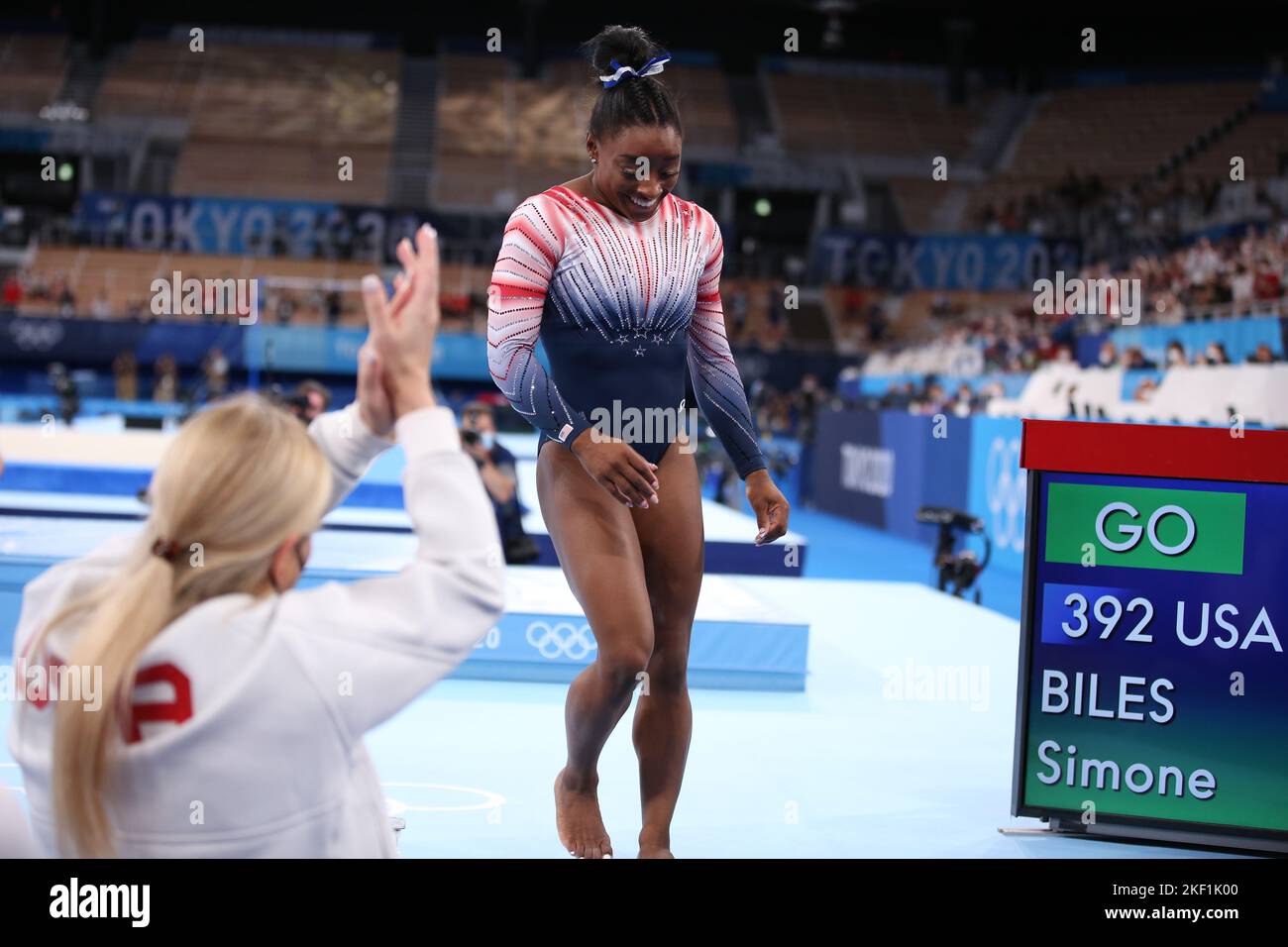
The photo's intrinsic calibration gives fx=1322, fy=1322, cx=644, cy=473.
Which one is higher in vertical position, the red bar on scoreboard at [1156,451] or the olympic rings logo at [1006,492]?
the red bar on scoreboard at [1156,451]

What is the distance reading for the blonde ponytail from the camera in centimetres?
139

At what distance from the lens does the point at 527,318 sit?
279 centimetres

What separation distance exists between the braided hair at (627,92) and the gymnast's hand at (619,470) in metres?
0.68

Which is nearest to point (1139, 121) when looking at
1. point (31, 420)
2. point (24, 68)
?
point (31, 420)

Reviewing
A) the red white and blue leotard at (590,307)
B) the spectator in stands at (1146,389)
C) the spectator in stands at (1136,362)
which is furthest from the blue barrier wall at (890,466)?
the red white and blue leotard at (590,307)

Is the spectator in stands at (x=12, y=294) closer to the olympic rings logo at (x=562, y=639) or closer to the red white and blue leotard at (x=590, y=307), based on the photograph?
the olympic rings logo at (x=562, y=639)

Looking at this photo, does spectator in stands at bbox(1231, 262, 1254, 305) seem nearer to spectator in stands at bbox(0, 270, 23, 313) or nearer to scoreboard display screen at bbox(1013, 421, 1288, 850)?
scoreboard display screen at bbox(1013, 421, 1288, 850)

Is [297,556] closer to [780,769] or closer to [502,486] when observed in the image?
[780,769]

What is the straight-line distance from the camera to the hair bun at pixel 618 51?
9.21ft

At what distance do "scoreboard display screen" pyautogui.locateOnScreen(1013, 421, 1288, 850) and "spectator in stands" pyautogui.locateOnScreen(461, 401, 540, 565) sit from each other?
384 centimetres

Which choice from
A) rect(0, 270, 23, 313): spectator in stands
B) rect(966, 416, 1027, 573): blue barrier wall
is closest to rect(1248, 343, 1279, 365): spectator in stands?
rect(966, 416, 1027, 573): blue barrier wall

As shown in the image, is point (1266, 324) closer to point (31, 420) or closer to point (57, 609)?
point (57, 609)

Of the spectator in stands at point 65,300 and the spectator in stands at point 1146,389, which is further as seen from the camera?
the spectator in stands at point 65,300

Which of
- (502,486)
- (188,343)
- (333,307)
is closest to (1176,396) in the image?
(502,486)
